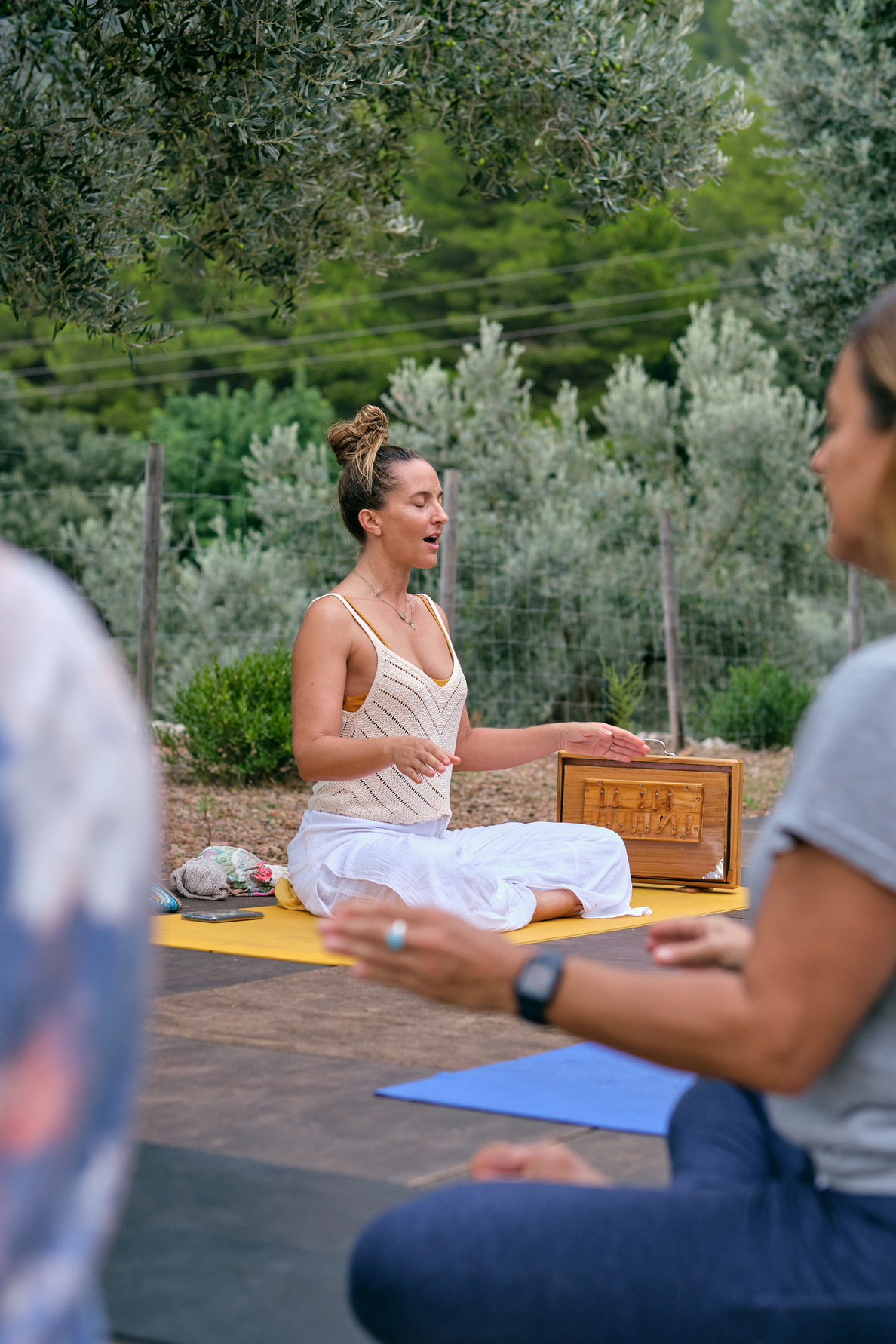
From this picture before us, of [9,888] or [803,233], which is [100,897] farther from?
[803,233]

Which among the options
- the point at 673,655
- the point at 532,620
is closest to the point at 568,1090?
the point at 673,655

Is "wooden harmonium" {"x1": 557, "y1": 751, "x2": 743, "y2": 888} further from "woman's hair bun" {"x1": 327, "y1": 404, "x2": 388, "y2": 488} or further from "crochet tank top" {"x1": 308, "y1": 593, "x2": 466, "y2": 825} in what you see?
"woman's hair bun" {"x1": 327, "y1": 404, "x2": 388, "y2": 488}

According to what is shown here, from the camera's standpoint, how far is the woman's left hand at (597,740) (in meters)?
4.25

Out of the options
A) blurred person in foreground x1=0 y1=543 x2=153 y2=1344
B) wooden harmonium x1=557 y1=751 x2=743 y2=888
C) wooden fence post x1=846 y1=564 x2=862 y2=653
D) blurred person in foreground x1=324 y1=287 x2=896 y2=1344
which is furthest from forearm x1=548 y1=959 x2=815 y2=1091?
wooden fence post x1=846 y1=564 x2=862 y2=653

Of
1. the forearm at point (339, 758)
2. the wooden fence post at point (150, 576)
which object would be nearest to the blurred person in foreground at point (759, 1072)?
the forearm at point (339, 758)

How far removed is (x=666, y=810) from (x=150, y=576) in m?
2.93

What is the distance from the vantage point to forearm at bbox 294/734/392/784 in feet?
12.6

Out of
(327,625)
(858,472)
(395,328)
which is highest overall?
(395,328)

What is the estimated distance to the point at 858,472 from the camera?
1312mm

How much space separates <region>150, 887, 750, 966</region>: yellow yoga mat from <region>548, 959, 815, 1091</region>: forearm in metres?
2.27

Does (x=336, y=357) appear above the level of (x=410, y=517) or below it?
above

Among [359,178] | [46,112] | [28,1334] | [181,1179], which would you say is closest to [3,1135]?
[28,1334]

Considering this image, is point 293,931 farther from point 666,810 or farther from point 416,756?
point 666,810

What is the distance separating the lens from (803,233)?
31.7ft
